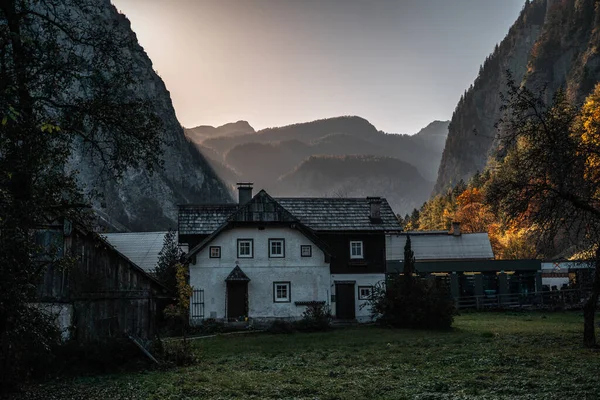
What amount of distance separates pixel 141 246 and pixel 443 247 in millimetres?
30722

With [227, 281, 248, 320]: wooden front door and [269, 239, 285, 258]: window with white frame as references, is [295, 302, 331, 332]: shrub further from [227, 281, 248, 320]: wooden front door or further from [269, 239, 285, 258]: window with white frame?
[269, 239, 285, 258]: window with white frame

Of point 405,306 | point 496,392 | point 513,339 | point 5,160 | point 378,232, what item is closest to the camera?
point 5,160

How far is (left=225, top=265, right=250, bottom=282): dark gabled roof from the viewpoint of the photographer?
3906cm

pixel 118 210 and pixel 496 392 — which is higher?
pixel 118 210

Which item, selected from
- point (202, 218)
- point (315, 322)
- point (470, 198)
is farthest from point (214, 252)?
point (470, 198)

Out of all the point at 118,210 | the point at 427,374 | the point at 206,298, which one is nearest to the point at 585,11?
the point at 118,210

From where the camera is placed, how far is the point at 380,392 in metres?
15.4

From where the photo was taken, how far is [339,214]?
44.0 m

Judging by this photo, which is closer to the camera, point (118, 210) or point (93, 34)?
point (93, 34)

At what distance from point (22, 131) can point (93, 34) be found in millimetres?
3489

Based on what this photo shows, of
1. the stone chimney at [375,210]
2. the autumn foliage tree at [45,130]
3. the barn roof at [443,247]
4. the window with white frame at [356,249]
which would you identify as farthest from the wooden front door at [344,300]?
the autumn foliage tree at [45,130]

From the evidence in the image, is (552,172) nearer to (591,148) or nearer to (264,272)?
(591,148)

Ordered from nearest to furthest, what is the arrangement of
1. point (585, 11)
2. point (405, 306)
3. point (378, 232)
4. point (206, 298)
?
point (405, 306) < point (206, 298) < point (378, 232) < point (585, 11)

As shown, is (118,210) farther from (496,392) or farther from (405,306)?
(496,392)
